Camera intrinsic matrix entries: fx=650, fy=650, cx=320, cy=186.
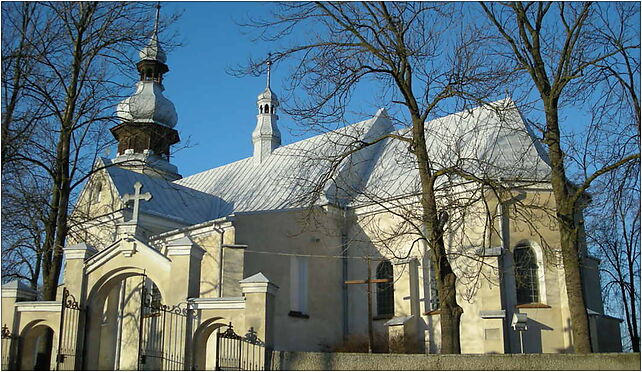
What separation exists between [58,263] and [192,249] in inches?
128

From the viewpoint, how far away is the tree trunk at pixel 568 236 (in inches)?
411

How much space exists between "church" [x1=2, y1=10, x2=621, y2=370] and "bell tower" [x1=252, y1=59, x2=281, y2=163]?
8.03 ft

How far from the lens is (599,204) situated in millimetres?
10805

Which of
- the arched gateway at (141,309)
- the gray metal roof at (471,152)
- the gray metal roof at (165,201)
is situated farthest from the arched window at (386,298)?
the arched gateway at (141,309)

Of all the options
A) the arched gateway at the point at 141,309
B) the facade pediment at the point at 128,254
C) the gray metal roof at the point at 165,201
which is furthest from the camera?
the gray metal roof at the point at 165,201

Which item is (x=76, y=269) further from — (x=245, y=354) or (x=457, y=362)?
(x=457, y=362)

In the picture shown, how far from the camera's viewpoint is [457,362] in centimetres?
957

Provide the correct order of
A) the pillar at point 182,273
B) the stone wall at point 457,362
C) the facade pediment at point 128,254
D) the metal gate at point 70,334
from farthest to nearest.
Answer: the facade pediment at point 128,254, the metal gate at point 70,334, the pillar at point 182,273, the stone wall at point 457,362

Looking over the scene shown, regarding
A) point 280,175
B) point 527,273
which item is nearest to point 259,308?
point 527,273

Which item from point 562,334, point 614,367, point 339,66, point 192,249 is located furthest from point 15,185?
point 562,334

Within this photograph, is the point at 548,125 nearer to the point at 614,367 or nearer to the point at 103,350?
the point at 614,367

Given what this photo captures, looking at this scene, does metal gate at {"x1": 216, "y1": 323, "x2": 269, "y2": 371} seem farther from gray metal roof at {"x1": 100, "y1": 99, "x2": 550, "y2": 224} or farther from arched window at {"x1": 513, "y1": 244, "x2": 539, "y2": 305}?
gray metal roof at {"x1": 100, "y1": 99, "x2": 550, "y2": 224}

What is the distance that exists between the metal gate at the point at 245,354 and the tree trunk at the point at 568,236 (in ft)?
16.6

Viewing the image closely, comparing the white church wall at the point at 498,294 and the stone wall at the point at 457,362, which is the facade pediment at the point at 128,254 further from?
the white church wall at the point at 498,294
